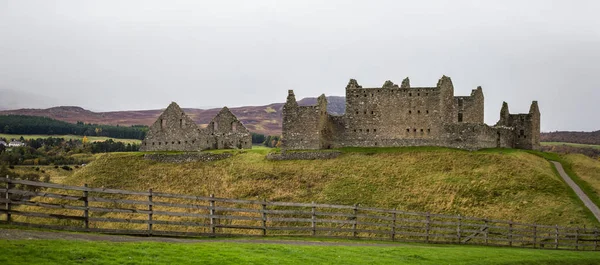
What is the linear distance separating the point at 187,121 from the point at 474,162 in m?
34.6

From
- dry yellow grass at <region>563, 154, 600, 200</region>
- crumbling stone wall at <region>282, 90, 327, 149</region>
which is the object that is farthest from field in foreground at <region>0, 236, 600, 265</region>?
crumbling stone wall at <region>282, 90, 327, 149</region>

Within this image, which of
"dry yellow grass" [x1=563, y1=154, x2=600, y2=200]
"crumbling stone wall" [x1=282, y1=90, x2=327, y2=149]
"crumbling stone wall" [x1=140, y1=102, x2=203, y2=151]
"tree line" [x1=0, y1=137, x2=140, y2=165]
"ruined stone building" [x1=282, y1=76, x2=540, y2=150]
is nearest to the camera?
"dry yellow grass" [x1=563, y1=154, x2=600, y2=200]

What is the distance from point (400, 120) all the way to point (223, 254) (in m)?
51.4

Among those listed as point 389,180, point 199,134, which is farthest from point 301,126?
point 389,180

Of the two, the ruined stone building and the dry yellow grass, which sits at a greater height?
the ruined stone building

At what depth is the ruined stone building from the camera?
69.8 meters

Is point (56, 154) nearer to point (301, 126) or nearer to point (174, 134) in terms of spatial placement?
point (174, 134)

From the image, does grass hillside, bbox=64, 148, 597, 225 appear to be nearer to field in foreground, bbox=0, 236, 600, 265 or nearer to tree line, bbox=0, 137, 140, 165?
field in foreground, bbox=0, 236, 600, 265

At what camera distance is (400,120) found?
7100 centimetres

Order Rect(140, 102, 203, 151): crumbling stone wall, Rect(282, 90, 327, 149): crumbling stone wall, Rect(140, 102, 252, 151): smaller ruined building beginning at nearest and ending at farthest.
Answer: Rect(282, 90, 327, 149): crumbling stone wall < Rect(140, 102, 252, 151): smaller ruined building < Rect(140, 102, 203, 151): crumbling stone wall

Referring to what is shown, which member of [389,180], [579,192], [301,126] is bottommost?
[579,192]

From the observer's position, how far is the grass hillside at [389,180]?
164 ft

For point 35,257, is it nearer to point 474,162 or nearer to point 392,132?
point 474,162

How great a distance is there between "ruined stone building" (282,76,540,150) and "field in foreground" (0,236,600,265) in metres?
39.7
